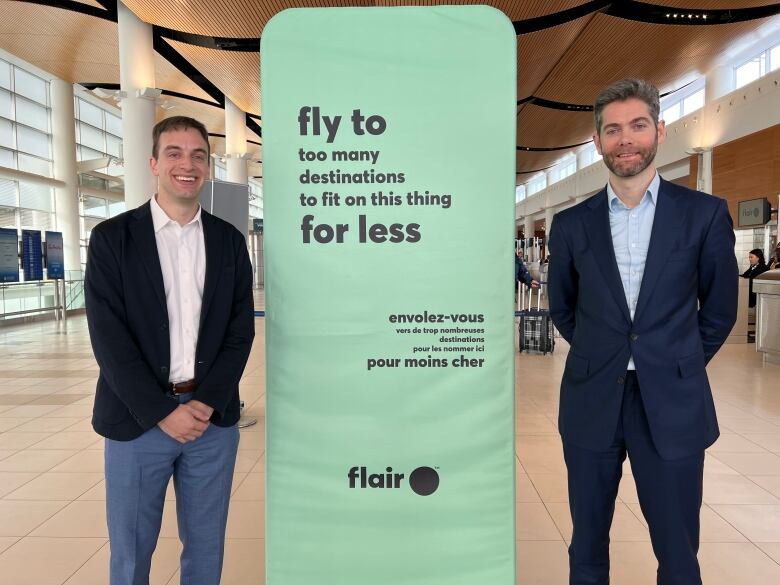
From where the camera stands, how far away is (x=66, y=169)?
15.0 m

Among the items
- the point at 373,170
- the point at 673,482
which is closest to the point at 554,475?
the point at 673,482

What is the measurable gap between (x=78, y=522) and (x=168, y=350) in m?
2.02

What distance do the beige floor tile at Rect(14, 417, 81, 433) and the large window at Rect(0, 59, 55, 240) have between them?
11068 millimetres

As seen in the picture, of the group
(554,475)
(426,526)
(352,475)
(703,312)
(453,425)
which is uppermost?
(703,312)

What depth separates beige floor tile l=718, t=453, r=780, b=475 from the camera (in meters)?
3.72

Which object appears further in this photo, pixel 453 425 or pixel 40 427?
pixel 40 427

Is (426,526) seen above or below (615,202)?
below

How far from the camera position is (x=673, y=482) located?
5.40 feet

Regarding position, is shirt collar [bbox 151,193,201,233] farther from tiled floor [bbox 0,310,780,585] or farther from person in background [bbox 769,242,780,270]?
person in background [bbox 769,242,780,270]

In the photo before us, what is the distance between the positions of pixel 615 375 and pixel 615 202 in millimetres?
547

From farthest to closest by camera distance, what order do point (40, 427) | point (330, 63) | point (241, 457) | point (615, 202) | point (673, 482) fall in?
point (40, 427), point (241, 457), point (615, 202), point (673, 482), point (330, 63)

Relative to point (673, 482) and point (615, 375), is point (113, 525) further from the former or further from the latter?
point (673, 482)

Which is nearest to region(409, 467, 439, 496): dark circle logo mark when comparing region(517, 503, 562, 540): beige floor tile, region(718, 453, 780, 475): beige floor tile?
region(517, 503, 562, 540): beige floor tile

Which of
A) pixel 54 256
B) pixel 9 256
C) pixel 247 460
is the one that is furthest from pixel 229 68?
pixel 247 460
